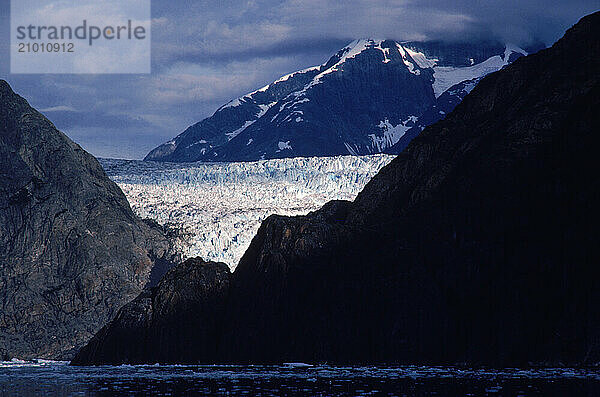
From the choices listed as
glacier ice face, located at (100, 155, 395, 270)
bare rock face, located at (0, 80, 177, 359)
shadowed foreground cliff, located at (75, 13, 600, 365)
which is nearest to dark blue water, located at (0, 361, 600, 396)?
shadowed foreground cliff, located at (75, 13, 600, 365)

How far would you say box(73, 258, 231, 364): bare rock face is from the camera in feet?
338

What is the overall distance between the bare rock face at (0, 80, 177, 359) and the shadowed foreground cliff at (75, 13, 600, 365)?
3121 cm

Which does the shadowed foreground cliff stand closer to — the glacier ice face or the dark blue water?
the dark blue water

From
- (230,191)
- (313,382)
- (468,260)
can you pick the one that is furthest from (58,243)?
(313,382)

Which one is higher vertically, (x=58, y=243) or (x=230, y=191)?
(x=230, y=191)

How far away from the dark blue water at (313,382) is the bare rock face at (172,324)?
13.5 m

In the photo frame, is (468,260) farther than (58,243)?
No

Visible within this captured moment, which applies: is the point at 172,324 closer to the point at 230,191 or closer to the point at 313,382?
the point at 313,382

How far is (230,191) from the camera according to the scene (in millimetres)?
173875

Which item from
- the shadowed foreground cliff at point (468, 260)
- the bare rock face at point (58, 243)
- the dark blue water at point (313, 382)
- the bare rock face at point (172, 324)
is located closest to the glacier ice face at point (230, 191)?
the bare rock face at point (58, 243)

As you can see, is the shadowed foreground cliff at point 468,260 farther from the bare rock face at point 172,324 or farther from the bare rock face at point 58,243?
the bare rock face at point 58,243

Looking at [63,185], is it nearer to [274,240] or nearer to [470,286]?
[274,240]

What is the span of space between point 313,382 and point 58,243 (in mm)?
87289

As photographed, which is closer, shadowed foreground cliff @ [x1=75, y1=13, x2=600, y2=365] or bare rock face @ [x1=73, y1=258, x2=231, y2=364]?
shadowed foreground cliff @ [x1=75, y1=13, x2=600, y2=365]
